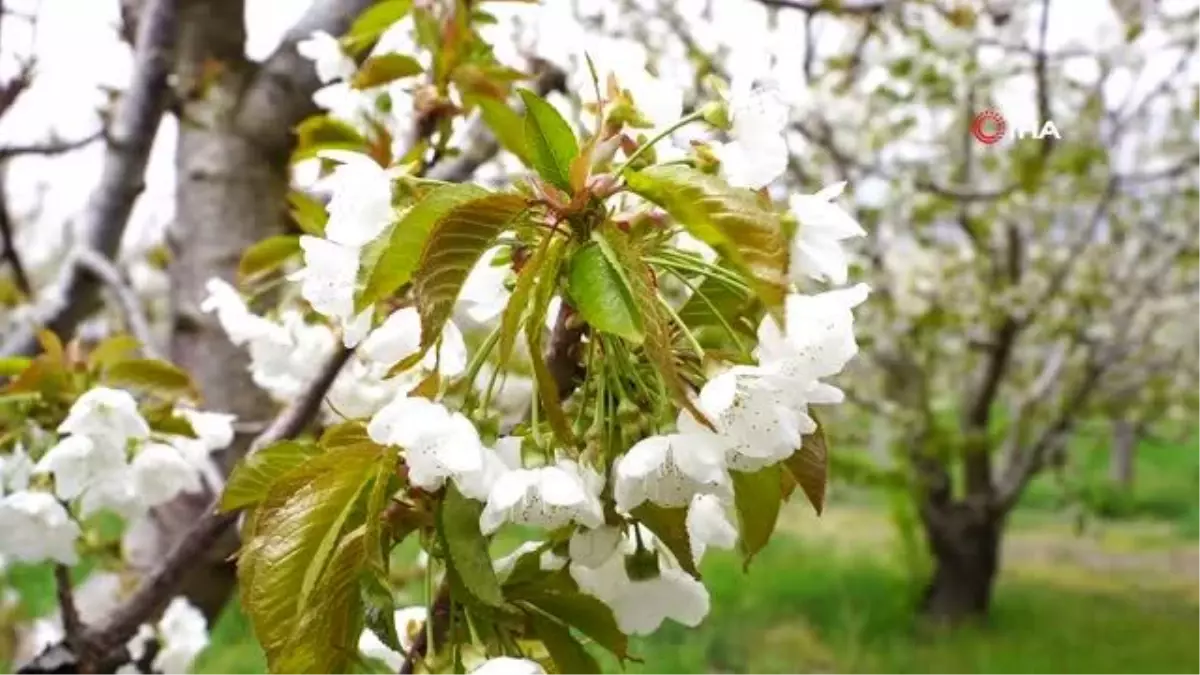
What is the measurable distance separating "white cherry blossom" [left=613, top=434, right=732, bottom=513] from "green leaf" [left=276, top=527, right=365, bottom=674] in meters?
0.11

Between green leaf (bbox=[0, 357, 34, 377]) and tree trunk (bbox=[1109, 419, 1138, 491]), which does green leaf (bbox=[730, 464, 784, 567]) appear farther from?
tree trunk (bbox=[1109, 419, 1138, 491])

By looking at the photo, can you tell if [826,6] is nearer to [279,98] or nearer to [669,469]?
[279,98]

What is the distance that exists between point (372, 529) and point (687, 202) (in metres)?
0.18

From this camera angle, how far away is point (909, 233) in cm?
416

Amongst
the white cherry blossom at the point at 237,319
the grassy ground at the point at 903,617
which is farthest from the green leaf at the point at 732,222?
the grassy ground at the point at 903,617

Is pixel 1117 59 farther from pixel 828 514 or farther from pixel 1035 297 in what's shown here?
pixel 828 514

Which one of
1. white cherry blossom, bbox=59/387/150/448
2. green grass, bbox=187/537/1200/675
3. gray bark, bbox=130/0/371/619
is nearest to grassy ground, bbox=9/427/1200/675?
green grass, bbox=187/537/1200/675

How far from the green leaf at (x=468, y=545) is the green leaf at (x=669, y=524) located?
0.23ft

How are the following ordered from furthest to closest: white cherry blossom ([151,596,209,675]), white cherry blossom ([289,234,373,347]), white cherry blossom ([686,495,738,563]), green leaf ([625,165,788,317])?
1. white cherry blossom ([151,596,209,675])
2. white cherry blossom ([686,495,738,563])
3. white cherry blossom ([289,234,373,347])
4. green leaf ([625,165,788,317])

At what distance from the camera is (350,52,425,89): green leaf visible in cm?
95

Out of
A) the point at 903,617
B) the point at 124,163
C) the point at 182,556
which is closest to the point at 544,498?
the point at 182,556

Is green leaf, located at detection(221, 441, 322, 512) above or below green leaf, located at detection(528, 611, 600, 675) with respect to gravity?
above

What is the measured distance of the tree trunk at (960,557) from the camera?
14.0ft

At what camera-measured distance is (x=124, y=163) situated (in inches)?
52.9
